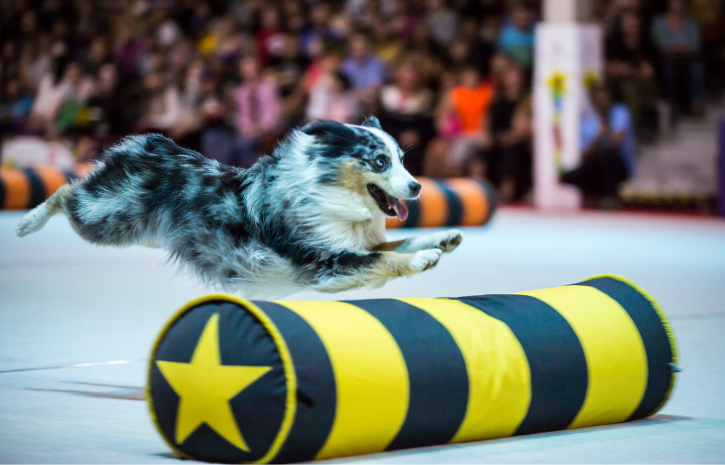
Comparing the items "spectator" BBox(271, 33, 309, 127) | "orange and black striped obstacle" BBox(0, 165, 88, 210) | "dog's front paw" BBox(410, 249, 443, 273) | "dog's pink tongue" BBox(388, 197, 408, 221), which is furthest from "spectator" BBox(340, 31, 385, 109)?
"dog's front paw" BBox(410, 249, 443, 273)

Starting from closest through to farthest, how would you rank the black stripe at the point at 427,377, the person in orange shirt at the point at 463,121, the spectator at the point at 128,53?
1. the black stripe at the point at 427,377
2. the person in orange shirt at the point at 463,121
3. the spectator at the point at 128,53

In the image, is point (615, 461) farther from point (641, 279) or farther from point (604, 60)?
point (604, 60)

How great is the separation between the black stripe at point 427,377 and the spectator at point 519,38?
33.7 feet

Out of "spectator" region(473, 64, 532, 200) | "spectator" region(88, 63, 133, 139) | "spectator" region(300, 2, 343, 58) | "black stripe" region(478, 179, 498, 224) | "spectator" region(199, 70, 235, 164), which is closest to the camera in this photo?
"black stripe" region(478, 179, 498, 224)

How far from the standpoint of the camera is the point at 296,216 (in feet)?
12.7

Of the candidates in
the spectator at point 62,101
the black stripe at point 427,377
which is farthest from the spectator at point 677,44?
the black stripe at point 427,377

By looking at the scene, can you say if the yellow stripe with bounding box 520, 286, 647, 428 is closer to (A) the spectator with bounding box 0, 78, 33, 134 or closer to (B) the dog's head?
(B) the dog's head

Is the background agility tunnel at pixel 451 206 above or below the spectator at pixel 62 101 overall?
below

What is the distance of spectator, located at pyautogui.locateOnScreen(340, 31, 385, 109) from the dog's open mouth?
30.7 ft

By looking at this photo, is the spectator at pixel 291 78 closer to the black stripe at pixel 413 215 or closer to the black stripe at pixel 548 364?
the black stripe at pixel 413 215

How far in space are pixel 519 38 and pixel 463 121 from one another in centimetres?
122

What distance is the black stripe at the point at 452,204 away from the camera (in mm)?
10383

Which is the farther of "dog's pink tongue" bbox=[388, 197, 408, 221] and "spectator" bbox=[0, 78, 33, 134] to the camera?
"spectator" bbox=[0, 78, 33, 134]

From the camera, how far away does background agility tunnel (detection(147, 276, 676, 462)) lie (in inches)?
109
